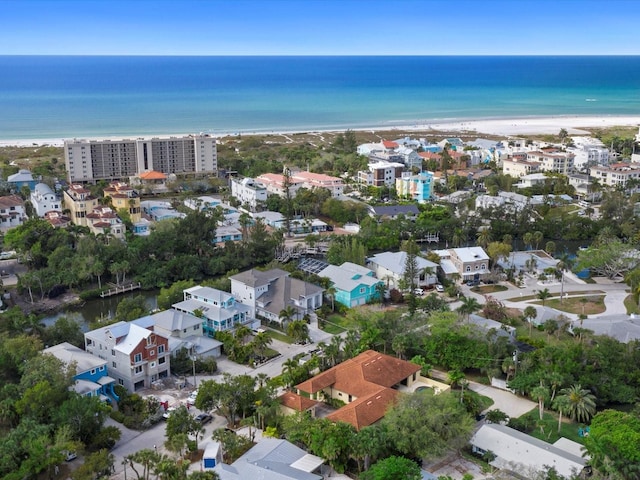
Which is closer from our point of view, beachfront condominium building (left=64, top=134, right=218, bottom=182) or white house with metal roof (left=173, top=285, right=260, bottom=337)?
white house with metal roof (left=173, top=285, right=260, bottom=337)

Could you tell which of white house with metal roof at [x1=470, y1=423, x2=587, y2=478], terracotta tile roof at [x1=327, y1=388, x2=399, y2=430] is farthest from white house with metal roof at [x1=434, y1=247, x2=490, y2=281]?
white house with metal roof at [x1=470, y1=423, x2=587, y2=478]

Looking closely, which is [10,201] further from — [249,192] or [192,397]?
[192,397]

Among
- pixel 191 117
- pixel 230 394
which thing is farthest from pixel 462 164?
pixel 191 117

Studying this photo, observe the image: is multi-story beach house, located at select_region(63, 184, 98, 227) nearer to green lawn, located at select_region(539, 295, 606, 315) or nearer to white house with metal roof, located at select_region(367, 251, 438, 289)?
white house with metal roof, located at select_region(367, 251, 438, 289)

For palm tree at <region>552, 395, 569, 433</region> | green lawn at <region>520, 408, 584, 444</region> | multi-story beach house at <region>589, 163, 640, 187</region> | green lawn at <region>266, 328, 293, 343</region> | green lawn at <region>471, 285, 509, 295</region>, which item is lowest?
green lawn at <region>520, 408, 584, 444</region>

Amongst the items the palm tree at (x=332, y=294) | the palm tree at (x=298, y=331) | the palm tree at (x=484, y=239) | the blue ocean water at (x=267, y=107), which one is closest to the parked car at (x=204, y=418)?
the palm tree at (x=298, y=331)

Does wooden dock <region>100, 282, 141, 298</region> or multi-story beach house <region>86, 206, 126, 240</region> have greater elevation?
multi-story beach house <region>86, 206, 126, 240</region>
